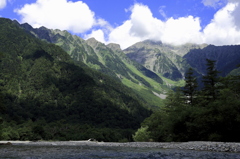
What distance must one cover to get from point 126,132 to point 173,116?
133155 millimetres

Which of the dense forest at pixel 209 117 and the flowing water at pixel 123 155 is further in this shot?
the dense forest at pixel 209 117

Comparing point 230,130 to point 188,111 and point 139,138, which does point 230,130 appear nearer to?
point 188,111

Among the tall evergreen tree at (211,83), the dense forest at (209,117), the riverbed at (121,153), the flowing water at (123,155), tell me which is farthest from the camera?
the tall evergreen tree at (211,83)

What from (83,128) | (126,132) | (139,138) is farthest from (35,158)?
(126,132)

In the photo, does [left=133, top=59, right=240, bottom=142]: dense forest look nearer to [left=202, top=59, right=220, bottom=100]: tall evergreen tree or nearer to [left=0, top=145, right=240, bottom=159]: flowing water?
[left=202, top=59, right=220, bottom=100]: tall evergreen tree

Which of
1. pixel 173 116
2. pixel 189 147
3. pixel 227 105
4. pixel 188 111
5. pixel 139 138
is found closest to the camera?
pixel 189 147

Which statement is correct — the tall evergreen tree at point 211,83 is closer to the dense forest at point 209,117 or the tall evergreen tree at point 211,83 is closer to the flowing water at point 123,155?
the dense forest at point 209,117

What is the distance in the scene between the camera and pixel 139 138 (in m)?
95.5

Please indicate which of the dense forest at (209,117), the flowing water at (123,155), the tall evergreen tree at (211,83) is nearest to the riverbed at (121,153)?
the flowing water at (123,155)

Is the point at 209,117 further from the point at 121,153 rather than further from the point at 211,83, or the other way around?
the point at 211,83

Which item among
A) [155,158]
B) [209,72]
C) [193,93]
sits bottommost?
[155,158]

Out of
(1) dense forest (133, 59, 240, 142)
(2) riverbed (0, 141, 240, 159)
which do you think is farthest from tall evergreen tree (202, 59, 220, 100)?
(2) riverbed (0, 141, 240, 159)

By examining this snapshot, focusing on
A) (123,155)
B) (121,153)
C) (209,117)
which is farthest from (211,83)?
(123,155)

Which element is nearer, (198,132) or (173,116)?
(198,132)
